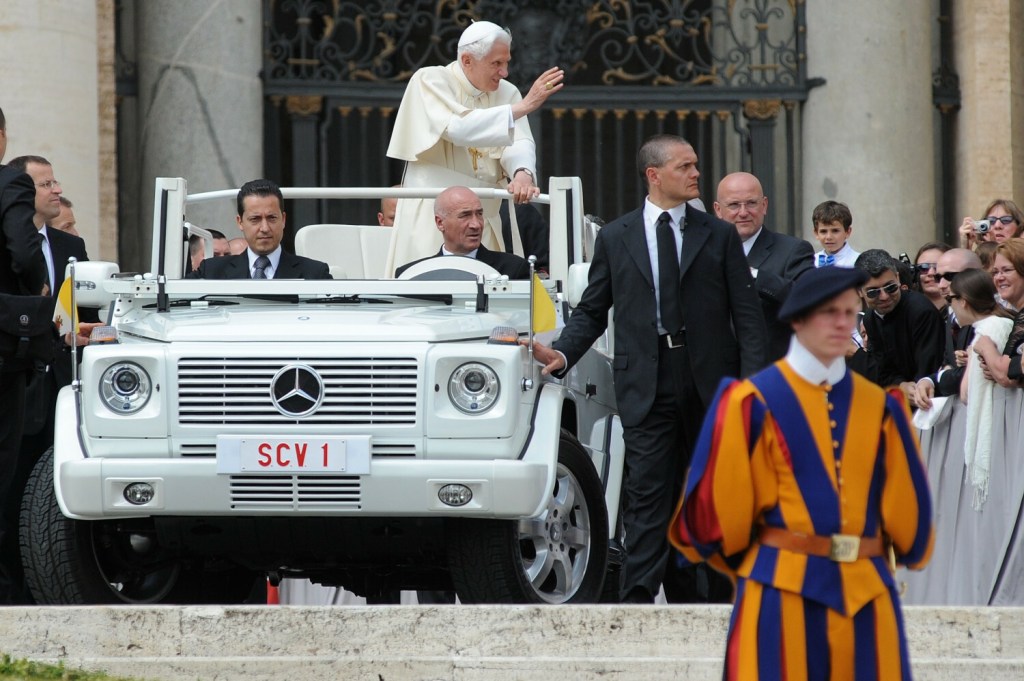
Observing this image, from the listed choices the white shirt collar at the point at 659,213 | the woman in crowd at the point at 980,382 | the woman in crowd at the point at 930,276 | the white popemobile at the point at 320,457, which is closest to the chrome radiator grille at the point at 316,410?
the white popemobile at the point at 320,457

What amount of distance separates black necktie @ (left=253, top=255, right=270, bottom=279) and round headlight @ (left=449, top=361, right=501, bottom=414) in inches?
69.0

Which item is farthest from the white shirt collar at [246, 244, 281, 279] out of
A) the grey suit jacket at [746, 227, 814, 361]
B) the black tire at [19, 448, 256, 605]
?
the grey suit jacket at [746, 227, 814, 361]

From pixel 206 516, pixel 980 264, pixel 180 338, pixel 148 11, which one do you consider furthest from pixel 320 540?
pixel 148 11

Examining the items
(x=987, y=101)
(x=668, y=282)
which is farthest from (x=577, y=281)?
(x=987, y=101)

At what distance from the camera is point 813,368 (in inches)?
205

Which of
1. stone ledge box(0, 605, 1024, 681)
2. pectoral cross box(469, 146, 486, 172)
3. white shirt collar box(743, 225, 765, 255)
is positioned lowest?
stone ledge box(0, 605, 1024, 681)

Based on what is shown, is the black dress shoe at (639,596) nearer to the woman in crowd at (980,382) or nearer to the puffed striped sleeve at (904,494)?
the woman in crowd at (980,382)

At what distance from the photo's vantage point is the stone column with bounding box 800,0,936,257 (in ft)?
50.5

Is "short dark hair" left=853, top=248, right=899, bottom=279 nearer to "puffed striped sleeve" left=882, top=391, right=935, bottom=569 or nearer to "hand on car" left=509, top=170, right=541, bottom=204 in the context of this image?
"hand on car" left=509, top=170, right=541, bottom=204

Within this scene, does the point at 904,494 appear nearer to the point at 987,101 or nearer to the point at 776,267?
the point at 776,267

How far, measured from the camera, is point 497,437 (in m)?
7.59

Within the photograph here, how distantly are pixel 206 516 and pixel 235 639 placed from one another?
73 cm

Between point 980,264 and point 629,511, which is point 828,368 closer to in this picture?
point 629,511

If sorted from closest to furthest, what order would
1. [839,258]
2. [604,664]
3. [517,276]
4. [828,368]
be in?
[828,368] < [604,664] < [517,276] < [839,258]
